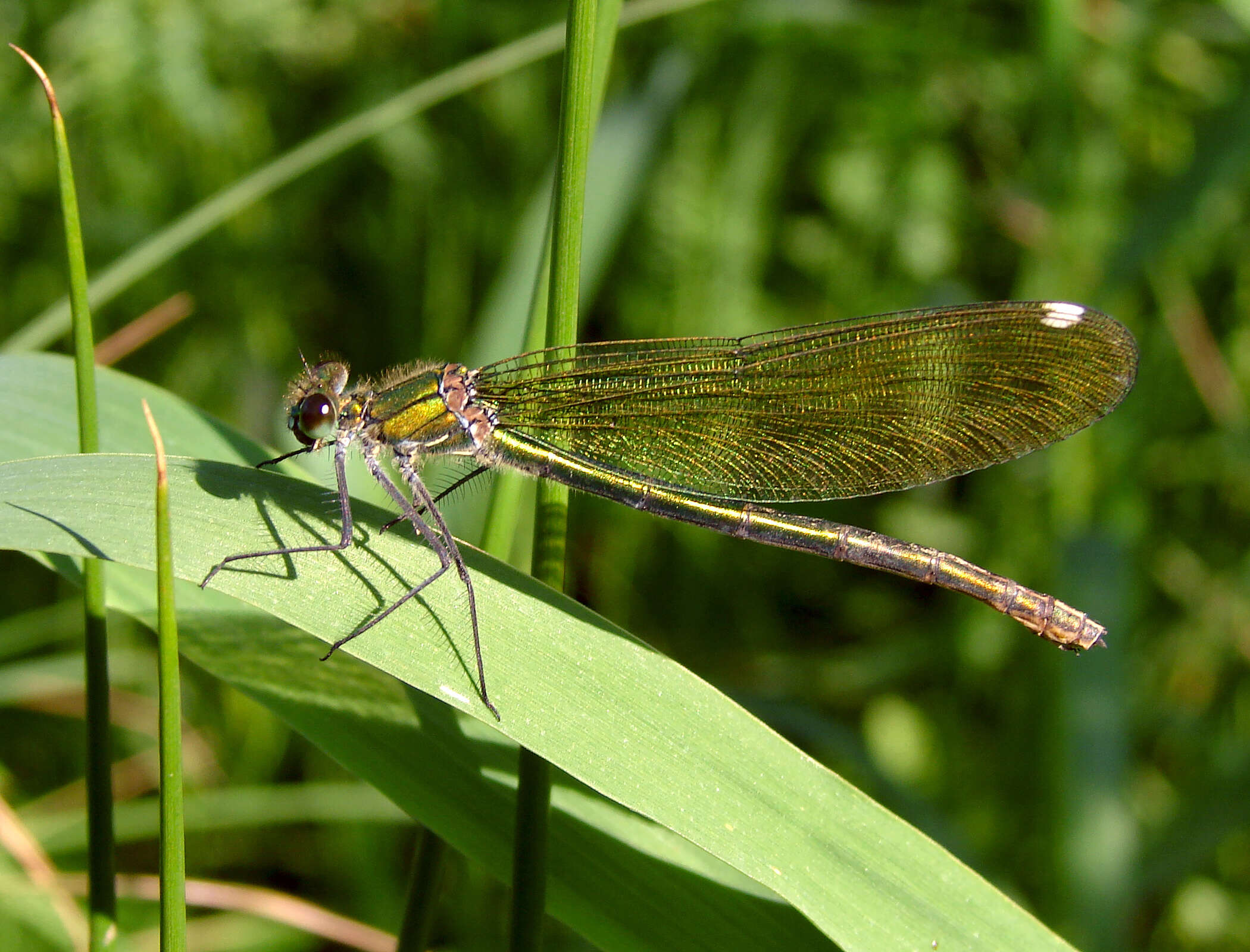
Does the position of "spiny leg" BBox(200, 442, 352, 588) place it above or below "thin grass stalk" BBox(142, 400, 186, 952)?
above

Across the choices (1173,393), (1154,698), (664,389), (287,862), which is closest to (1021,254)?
(1173,393)

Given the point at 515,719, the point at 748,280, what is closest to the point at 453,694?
the point at 515,719

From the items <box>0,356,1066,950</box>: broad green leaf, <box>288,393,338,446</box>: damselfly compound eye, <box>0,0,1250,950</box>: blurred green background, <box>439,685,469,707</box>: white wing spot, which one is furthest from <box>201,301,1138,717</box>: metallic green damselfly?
<box>0,0,1250,950</box>: blurred green background

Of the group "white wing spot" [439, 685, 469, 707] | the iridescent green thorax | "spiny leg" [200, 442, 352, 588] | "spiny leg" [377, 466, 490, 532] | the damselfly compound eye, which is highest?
the iridescent green thorax

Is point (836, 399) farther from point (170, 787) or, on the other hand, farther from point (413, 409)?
point (170, 787)

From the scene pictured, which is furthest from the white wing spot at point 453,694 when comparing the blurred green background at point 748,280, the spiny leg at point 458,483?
the blurred green background at point 748,280

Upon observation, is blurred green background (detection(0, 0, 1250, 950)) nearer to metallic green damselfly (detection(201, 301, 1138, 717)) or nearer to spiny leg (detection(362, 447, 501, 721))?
metallic green damselfly (detection(201, 301, 1138, 717))

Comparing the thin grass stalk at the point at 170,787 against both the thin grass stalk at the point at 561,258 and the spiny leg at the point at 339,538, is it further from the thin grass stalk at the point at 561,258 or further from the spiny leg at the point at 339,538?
the thin grass stalk at the point at 561,258
